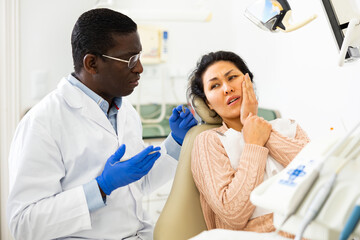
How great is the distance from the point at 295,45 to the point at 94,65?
1.52m

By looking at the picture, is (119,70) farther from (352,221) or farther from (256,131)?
(352,221)

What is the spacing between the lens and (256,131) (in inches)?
52.9

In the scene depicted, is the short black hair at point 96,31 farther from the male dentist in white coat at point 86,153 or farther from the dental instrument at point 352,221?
the dental instrument at point 352,221

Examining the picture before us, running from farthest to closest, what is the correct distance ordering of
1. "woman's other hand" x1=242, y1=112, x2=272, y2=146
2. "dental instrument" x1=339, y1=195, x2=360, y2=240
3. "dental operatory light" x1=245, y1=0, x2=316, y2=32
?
1. "woman's other hand" x1=242, y1=112, x2=272, y2=146
2. "dental operatory light" x1=245, y1=0, x2=316, y2=32
3. "dental instrument" x1=339, y1=195, x2=360, y2=240

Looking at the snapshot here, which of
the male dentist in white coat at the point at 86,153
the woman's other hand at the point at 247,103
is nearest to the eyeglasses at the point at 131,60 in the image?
the male dentist in white coat at the point at 86,153

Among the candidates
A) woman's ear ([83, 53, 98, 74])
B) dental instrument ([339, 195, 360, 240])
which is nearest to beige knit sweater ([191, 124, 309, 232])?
woman's ear ([83, 53, 98, 74])

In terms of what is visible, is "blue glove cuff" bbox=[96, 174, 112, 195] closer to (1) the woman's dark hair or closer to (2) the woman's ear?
(2) the woman's ear

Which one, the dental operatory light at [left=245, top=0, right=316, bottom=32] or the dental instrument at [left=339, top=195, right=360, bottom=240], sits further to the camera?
the dental operatory light at [left=245, top=0, right=316, bottom=32]

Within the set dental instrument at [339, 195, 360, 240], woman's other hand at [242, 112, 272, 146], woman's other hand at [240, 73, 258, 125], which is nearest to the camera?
dental instrument at [339, 195, 360, 240]

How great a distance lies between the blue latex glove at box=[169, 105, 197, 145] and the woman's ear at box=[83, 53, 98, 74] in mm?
409

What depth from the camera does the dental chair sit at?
1290mm

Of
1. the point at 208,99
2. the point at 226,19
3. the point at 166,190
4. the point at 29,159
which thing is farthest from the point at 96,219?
the point at 226,19

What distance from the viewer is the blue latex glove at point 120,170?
1286 mm

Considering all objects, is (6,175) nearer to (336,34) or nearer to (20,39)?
(20,39)
